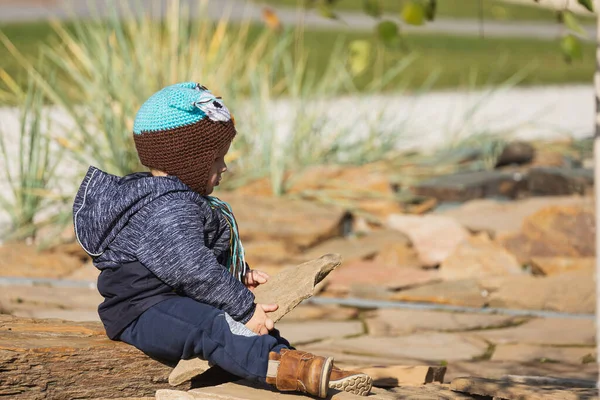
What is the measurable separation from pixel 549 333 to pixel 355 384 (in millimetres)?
1648

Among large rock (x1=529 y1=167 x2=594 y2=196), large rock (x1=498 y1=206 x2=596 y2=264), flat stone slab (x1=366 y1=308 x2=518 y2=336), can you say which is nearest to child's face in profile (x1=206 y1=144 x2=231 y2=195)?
flat stone slab (x1=366 y1=308 x2=518 y2=336)

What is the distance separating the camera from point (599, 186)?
5.81ft

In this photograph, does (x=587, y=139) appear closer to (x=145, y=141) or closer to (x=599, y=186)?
(x=145, y=141)

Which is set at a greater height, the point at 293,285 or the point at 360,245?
the point at 293,285

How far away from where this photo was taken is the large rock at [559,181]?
19.9ft

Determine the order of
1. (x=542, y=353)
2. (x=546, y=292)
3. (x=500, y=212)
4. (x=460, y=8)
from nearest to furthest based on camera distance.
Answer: (x=542, y=353), (x=546, y=292), (x=500, y=212), (x=460, y=8)

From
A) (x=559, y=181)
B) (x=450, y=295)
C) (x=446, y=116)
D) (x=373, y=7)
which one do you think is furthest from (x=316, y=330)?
(x=446, y=116)

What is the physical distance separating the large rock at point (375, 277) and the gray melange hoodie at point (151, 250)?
1.93 metres

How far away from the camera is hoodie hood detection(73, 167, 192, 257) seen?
8.65 ft

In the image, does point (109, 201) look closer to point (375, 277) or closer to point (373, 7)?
point (373, 7)

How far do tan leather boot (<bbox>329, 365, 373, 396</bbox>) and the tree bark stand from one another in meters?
0.43

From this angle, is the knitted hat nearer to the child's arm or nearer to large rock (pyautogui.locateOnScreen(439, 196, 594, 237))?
the child's arm

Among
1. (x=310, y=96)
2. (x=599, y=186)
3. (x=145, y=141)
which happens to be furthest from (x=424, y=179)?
(x=599, y=186)

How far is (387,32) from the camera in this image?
7.52ft
